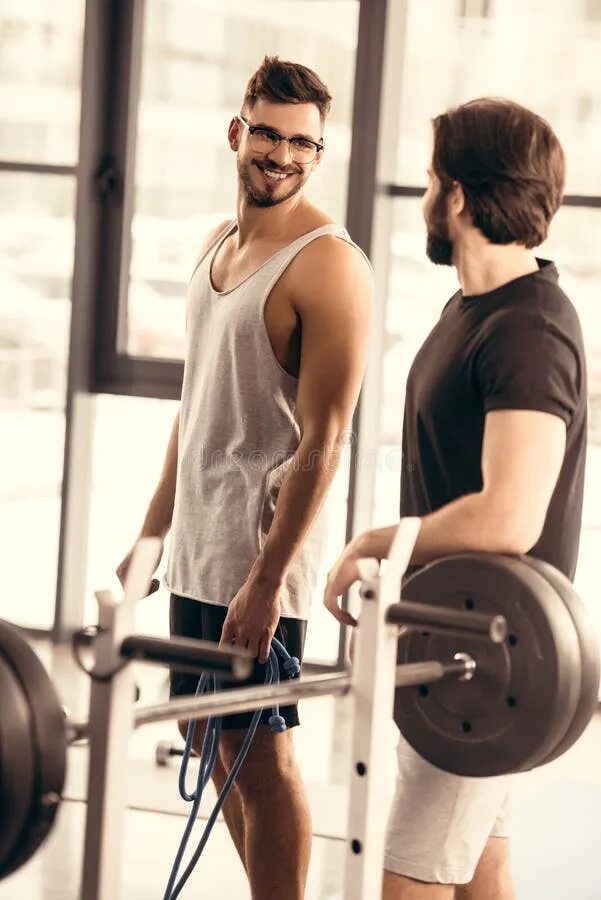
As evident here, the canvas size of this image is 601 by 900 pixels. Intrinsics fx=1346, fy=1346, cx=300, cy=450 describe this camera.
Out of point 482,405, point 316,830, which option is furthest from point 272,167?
point 316,830

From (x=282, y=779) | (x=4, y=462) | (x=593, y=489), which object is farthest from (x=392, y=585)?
(x=4, y=462)

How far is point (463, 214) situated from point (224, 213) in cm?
274

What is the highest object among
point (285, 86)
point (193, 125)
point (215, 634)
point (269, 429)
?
point (193, 125)

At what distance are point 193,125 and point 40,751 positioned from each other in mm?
3277

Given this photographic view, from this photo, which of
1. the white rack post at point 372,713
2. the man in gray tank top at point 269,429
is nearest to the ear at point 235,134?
the man in gray tank top at point 269,429

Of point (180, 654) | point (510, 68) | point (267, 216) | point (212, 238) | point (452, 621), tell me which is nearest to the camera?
point (180, 654)

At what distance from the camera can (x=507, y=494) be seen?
1456 mm

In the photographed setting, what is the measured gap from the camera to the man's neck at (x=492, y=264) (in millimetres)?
1587

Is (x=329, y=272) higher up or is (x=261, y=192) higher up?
(x=261, y=192)

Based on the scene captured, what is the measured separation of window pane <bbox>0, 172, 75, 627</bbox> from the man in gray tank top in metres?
2.33

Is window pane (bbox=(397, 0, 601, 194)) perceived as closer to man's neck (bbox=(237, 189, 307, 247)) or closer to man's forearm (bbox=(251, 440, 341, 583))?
man's neck (bbox=(237, 189, 307, 247))

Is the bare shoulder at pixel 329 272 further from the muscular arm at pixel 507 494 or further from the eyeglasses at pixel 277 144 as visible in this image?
the muscular arm at pixel 507 494

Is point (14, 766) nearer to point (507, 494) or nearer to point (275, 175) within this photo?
point (507, 494)

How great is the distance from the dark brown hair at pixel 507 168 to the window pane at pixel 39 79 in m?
2.92
